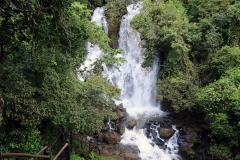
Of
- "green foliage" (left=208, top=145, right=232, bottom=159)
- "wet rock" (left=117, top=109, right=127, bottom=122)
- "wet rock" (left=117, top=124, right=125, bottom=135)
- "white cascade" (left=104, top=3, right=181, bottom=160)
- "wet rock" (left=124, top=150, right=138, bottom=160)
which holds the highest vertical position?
"white cascade" (left=104, top=3, right=181, bottom=160)

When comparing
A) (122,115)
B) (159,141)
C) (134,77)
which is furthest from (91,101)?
(134,77)

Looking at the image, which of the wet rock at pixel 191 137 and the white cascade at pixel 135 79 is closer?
the wet rock at pixel 191 137

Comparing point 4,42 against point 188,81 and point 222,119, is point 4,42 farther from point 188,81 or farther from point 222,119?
point 188,81

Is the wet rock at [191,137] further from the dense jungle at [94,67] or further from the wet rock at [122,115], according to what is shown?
the wet rock at [122,115]

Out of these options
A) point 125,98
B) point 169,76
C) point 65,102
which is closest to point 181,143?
Result: point 169,76

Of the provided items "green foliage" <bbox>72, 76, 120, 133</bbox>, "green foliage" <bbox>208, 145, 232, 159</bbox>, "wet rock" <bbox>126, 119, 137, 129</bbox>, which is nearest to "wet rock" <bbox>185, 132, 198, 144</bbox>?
"green foliage" <bbox>208, 145, 232, 159</bbox>

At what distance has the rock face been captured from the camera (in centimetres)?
1274

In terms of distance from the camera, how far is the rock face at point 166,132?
12736mm

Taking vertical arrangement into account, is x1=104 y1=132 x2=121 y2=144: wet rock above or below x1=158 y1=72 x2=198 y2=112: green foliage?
below

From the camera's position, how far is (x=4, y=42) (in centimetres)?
443

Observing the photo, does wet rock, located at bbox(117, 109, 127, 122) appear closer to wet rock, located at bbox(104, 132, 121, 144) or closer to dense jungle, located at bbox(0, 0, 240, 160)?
wet rock, located at bbox(104, 132, 121, 144)

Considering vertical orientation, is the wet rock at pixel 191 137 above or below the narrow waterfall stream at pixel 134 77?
below

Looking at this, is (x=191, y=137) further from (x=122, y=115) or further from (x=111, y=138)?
(x=111, y=138)

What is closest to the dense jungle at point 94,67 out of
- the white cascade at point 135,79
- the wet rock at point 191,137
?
the white cascade at point 135,79
